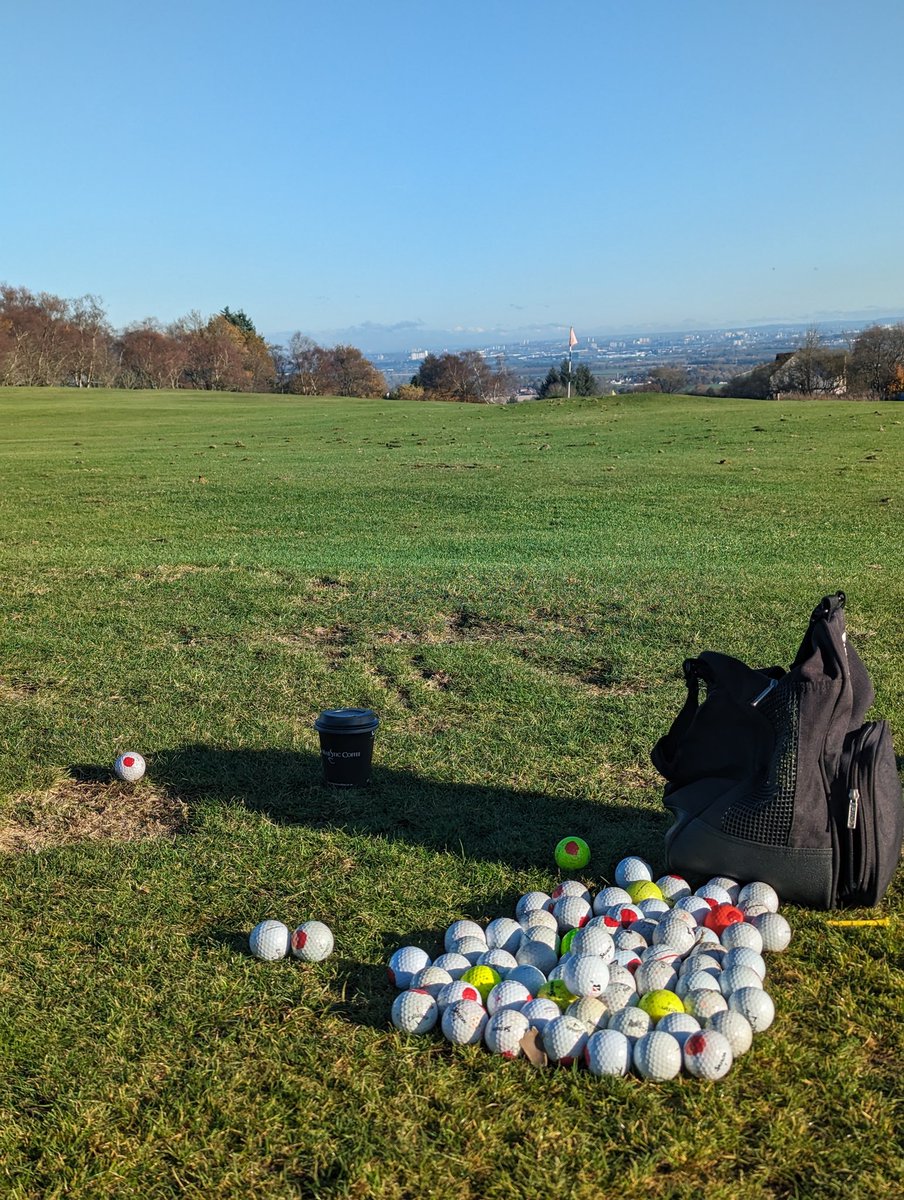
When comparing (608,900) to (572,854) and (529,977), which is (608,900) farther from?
(529,977)

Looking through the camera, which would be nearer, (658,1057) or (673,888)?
(658,1057)

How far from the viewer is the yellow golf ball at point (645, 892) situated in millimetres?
4176

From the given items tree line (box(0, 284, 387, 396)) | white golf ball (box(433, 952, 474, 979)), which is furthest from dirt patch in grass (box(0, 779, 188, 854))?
tree line (box(0, 284, 387, 396))

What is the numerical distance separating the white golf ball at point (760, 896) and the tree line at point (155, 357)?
66.8 metres

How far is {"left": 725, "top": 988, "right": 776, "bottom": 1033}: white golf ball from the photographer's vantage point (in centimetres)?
342

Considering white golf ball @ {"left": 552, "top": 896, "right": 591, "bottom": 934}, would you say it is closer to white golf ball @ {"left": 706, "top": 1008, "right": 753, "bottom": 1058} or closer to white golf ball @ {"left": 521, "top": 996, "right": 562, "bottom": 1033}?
white golf ball @ {"left": 521, "top": 996, "right": 562, "bottom": 1033}

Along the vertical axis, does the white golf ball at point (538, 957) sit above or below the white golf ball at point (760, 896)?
below

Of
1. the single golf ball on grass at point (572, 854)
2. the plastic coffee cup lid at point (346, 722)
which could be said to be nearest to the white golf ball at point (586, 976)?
the single golf ball on grass at point (572, 854)

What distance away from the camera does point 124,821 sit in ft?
16.8

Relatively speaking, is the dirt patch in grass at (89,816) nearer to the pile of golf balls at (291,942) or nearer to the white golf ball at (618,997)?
the pile of golf balls at (291,942)

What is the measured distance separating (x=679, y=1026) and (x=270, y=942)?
5.00 ft

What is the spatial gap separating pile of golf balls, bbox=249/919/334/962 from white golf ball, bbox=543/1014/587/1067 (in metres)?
0.96

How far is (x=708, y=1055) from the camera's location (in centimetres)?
320

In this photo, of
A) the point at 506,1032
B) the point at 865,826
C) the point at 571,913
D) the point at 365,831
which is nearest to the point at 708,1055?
the point at 506,1032
